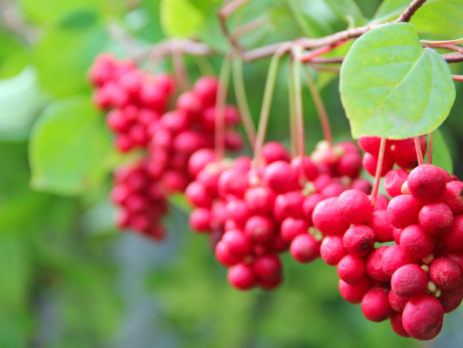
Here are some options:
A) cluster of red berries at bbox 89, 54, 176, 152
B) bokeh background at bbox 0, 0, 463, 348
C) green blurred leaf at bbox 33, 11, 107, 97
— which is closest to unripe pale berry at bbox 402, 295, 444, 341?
bokeh background at bbox 0, 0, 463, 348

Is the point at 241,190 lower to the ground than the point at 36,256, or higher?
higher

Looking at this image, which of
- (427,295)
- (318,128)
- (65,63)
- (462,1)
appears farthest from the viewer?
(318,128)

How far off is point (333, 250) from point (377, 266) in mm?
47

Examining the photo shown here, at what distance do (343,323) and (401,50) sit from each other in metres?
1.19

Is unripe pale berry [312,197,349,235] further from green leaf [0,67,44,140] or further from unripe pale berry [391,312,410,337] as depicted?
green leaf [0,67,44,140]

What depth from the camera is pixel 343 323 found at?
1422 mm

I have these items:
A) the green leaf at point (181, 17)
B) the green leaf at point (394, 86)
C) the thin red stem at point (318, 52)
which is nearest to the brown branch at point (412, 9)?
the green leaf at point (394, 86)

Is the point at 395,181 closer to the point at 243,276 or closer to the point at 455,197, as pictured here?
the point at 455,197

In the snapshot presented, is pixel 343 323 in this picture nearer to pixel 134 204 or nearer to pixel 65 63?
pixel 134 204

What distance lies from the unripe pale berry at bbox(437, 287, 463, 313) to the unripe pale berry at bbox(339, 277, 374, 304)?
2.6 inches

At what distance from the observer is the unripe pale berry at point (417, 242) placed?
39 cm

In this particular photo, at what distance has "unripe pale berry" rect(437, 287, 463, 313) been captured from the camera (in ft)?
1.34

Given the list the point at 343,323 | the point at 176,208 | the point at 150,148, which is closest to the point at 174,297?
the point at 176,208

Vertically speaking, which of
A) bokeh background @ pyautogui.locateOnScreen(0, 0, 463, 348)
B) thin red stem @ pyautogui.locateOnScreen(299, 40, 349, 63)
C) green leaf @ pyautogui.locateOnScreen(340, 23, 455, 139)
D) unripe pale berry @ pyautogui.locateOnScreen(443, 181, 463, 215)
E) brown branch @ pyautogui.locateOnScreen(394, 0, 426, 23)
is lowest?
bokeh background @ pyautogui.locateOnScreen(0, 0, 463, 348)
